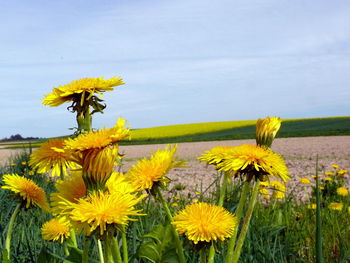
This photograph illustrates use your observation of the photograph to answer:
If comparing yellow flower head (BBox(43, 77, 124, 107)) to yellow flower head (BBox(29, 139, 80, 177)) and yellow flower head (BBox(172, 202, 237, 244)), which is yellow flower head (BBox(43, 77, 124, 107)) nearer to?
yellow flower head (BBox(29, 139, 80, 177))

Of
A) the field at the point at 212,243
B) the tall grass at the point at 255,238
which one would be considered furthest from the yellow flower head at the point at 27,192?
the tall grass at the point at 255,238

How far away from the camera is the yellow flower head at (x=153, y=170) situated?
1.40 meters

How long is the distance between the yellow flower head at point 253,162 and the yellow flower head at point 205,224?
0.52 feet

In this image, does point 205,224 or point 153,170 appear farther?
point 153,170

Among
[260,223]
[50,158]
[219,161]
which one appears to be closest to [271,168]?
[219,161]

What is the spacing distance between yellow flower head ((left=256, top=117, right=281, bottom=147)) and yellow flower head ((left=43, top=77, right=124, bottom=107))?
0.58m

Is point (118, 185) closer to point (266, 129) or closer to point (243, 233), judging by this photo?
point (243, 233)

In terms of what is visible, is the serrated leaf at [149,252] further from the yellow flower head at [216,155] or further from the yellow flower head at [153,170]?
the yellow flower head at [216,155]

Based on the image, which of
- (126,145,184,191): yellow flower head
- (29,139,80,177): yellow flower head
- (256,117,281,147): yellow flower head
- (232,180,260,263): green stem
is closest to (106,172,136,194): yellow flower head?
(126,145,184,191): yellow flower head

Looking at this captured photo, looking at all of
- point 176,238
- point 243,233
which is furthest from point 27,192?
point 243,233

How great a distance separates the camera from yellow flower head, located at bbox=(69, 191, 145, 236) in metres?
1.09

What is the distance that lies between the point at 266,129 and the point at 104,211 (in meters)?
0.76

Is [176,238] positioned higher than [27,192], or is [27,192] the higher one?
[27,192]

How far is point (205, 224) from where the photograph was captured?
4.25 ft
